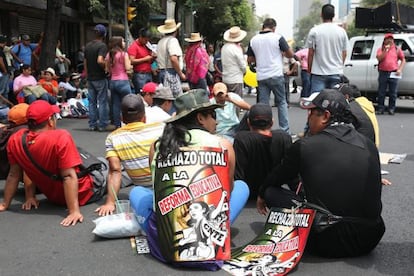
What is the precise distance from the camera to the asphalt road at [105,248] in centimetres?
356

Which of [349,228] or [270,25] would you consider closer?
[349,228]

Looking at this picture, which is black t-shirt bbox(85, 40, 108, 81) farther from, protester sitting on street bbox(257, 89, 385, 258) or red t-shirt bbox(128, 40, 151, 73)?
protester sitting on street bbox(257, 89, 385, 258)

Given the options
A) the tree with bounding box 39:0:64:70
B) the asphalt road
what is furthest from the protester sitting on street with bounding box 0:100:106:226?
the tree with bounding box 39:0:64:70

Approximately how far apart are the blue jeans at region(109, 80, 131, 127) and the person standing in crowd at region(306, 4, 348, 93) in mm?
3221

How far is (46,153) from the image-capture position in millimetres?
4402

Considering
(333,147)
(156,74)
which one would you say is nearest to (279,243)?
(333,147)

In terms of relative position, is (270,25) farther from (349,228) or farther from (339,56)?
(349,228)

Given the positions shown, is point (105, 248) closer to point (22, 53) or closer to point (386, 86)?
point (386, 86)

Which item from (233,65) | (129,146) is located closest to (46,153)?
(129,146)

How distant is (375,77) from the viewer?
12.8 meters

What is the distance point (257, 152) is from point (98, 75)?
524cm

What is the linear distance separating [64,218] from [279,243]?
213 centimetres

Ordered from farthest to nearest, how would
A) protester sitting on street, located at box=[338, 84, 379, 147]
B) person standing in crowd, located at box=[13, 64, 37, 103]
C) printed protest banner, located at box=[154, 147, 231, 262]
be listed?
person standing in crowd, located at box=[13, 64, 37, 103] < protester sitting on street, located at box=[338, 84, 379, 147] < printed protest banner, located at box=[154, 147, 231, 262]

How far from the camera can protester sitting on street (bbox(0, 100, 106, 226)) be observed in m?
4.39
